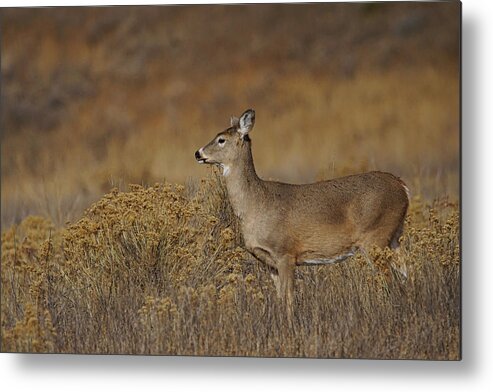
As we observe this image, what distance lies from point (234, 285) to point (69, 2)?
2149mm

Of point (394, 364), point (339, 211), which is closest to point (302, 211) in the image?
point (339, 211)

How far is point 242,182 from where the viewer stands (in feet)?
32.4

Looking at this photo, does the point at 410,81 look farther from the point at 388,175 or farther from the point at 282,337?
the point at 282,337

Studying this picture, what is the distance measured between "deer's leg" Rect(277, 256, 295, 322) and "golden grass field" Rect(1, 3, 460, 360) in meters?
0.08

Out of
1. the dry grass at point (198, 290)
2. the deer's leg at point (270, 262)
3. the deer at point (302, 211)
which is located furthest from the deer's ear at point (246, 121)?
the deer's leg at point (270, 262)

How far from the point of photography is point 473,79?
9.40 m

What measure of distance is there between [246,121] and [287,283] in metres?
1.09

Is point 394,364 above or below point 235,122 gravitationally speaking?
below

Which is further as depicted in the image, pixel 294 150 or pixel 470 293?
pixel 294 150

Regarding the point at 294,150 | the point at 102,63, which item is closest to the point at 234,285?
the point at 294,150

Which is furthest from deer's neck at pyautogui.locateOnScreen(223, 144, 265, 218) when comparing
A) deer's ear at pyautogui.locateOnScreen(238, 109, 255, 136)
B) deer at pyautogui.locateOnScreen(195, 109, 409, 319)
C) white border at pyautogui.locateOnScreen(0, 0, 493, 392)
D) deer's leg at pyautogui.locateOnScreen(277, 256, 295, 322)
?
white border at pyautogui.locateOnScreen(0, 0, 493, 392)

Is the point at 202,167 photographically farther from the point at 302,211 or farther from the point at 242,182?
the point at 302,211

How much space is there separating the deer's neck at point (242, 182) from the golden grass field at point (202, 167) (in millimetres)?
134

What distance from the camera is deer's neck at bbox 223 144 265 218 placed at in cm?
988
